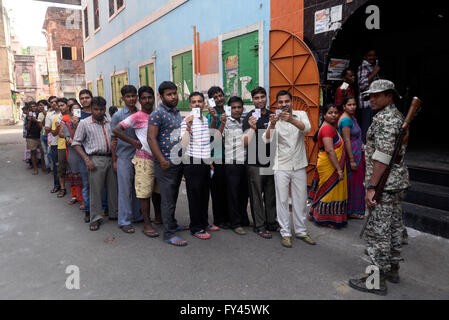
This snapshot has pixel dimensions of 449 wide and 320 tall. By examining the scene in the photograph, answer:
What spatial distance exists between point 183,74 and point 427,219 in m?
7.04

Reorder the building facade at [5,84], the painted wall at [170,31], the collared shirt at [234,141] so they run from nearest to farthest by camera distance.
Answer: the collared shirt at [234,141]
the painted wall at [170,31]
the building facade at [5,84]

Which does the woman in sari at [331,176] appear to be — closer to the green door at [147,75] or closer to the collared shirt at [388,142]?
the collared shirt at [388,142]

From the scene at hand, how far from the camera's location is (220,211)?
4.48 meters

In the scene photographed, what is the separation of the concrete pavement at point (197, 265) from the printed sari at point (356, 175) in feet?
0.80

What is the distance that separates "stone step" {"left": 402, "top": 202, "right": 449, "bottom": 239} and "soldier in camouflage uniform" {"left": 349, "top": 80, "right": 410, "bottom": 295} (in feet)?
4.68

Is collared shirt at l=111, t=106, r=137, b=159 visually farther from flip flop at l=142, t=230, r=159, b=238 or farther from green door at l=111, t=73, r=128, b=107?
green door at l=111, t=73, r=128, b=107

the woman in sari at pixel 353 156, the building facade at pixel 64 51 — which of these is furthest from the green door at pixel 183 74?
the building facade at pixel 64 51

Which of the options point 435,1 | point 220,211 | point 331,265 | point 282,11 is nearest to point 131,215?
point 220,211

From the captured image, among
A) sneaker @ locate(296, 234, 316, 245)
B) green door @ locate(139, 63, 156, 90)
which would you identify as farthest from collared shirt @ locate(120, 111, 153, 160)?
green door @ locate(139, 63, 156, 90)

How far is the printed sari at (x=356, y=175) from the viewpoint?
451cm

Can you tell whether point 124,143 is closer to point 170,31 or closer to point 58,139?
point 58,139

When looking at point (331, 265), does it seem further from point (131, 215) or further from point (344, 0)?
point (344, 0)

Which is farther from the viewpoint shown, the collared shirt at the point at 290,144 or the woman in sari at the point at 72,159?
the woman in sari at the point at 72,159
